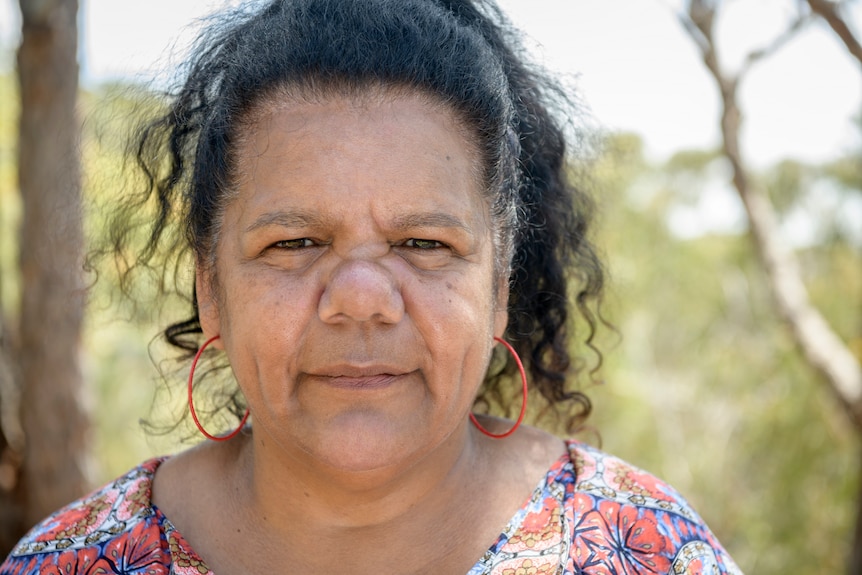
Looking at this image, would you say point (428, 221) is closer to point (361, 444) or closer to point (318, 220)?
point (318, 220)

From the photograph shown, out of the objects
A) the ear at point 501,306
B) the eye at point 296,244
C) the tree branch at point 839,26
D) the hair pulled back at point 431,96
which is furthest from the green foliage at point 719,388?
the eye at point 296,244

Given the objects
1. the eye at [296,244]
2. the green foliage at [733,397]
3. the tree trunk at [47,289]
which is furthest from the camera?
the green foliage at [733,397]

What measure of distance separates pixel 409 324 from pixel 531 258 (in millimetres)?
671

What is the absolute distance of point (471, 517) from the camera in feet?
6.13

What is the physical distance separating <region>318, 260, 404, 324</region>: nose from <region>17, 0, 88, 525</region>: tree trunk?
2893mm

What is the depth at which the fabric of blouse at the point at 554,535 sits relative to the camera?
1731 mm

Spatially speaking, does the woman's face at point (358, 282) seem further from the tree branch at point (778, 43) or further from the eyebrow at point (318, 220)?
the tree branch at point (778, 43)

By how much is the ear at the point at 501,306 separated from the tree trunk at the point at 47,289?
2.80 metres

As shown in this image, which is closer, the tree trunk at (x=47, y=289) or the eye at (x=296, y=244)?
the eye at (x=296, y=244)

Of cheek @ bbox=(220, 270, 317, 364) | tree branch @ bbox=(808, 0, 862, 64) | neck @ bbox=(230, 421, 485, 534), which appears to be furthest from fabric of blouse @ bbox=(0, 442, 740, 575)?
tree branch @ bbox=(808, 0, 862, 64)

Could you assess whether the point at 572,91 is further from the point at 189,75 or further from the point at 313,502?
the point at 313,502

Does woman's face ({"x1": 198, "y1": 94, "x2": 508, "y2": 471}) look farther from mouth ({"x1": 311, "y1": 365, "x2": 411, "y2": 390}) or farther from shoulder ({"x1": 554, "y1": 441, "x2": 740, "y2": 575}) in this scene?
shoulder ({"x1": 554, "y1": 441, "x2": 740, "y2": 575})

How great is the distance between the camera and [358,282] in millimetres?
1555

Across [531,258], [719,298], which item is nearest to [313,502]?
[531,258]
